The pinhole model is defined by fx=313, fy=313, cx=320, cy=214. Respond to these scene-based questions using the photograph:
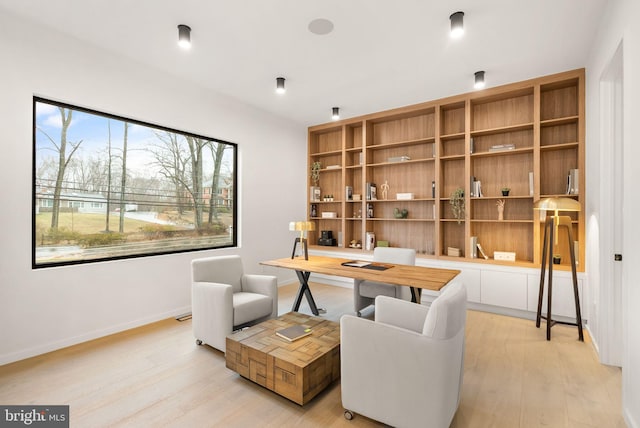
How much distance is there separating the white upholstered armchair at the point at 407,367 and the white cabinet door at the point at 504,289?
7.95ft

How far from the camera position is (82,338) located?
3008 mm

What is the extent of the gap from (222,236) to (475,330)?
135 inches

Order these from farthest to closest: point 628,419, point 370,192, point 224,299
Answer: point 370,192, point 224,299, point 628,419

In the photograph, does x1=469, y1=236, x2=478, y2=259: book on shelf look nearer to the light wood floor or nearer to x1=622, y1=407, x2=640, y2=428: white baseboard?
the light wood floor

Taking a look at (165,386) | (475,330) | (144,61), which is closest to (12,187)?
(144,61)

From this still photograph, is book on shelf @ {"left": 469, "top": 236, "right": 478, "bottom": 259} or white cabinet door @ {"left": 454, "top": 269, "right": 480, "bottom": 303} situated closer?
white cabinet door @ {"left": 454, "top": 269, "right": 480, "bottom": 303}

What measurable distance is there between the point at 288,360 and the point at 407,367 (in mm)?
775

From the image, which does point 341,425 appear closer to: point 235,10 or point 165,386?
point 165,386

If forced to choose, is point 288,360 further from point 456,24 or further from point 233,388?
point 456,24

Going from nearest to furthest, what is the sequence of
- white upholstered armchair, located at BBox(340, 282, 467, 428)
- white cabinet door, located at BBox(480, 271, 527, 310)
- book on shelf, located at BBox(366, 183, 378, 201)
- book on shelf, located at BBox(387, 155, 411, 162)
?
white upholstered armchair, located at BBox(340, 282, 467, 428)
white cabinet door, located at BBox(480, 271, 527, 310)
book on shelf, located at BBox(387, 155, 411, 162)
book on shelf, located at BBox(366, 183, 378, 201)

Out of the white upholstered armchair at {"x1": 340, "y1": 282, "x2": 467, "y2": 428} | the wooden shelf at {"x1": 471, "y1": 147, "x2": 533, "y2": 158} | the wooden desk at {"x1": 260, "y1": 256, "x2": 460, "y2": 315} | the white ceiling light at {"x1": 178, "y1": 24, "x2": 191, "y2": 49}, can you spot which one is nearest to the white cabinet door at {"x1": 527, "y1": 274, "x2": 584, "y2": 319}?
the wooden desk at {"x1": 260, "y1": 256, "x2": 460, "y2": 315}

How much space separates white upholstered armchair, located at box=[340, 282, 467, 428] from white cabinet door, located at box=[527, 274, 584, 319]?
245 centimetres

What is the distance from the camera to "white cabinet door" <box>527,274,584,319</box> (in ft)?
11.4

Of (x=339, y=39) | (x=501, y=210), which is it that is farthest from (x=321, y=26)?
(x=501, y=210)
